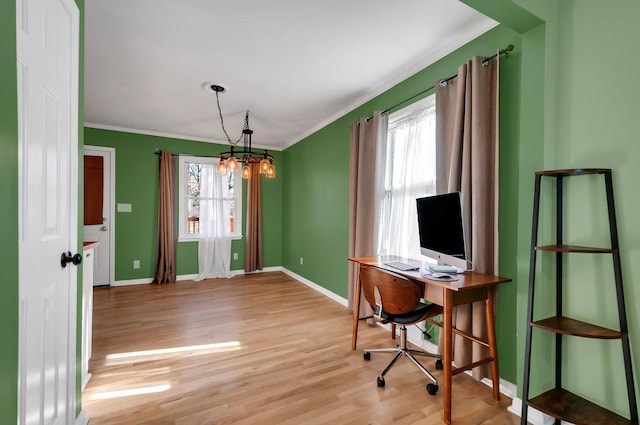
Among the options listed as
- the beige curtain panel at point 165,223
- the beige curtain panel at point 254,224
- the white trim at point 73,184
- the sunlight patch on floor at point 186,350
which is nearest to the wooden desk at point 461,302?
the sunlight patch on floor at point 186,350

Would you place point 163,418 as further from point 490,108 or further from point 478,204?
point 490,108

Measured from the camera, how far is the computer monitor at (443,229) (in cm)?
196

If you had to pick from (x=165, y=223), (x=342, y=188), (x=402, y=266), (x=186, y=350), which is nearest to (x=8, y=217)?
(x=186, y=350)

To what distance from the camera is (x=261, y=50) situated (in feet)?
8.11

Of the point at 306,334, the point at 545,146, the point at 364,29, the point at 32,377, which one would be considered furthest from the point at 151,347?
the point at 545,146

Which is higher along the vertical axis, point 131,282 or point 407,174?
point 407,174

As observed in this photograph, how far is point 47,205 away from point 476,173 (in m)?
→ 2.44

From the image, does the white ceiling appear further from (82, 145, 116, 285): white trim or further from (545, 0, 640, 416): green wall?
(82, 145, 116, 285): white trim

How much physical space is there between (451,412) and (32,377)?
215cm

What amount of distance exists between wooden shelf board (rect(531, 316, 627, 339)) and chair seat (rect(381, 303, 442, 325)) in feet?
2.14

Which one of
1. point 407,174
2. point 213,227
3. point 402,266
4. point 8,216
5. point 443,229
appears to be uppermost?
point 407,174

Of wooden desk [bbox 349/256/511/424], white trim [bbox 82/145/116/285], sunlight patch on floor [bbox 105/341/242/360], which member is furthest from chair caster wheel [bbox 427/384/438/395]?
white trim [bbox 82/145/116/285]

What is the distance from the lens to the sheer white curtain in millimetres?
5336

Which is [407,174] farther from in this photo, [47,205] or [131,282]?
[131,282]
